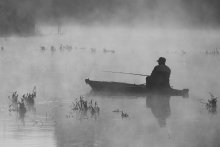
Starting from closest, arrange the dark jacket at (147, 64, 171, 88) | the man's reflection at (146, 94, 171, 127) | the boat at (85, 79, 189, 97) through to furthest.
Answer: the man's reflection at (146, 94, 171, 127) < the dark jacket at (147, 64, 171, 88) < the boat at (85, 79, 189, 97)

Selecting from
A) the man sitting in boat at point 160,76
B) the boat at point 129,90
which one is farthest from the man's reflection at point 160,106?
the man sitting in boat at point 160,76

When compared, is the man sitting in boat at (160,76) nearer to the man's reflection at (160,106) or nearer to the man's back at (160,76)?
the man's back at (160,76)

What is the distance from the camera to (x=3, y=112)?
2545 cm

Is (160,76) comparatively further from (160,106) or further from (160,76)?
(160,106)

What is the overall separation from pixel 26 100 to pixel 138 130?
287 inches

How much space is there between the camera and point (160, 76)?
31.5 m

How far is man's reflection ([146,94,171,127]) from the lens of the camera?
2472 centimetres

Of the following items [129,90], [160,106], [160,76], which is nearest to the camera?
[160,106]

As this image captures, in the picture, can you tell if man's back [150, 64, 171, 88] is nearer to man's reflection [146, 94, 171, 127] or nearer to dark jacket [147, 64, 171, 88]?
dark jacket [147, 64, 171, 88]

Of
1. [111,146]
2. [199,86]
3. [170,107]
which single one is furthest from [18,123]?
[199,86]

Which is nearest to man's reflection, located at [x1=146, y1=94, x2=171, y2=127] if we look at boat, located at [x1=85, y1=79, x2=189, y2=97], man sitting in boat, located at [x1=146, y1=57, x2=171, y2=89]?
boat, located at [x1=85, y1=79, x2=189, y2=97]

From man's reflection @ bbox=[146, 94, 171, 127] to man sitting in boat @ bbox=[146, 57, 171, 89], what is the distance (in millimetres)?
517

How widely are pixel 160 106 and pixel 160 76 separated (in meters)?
2.92

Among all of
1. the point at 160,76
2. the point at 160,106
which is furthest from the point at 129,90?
the point at 160,106
